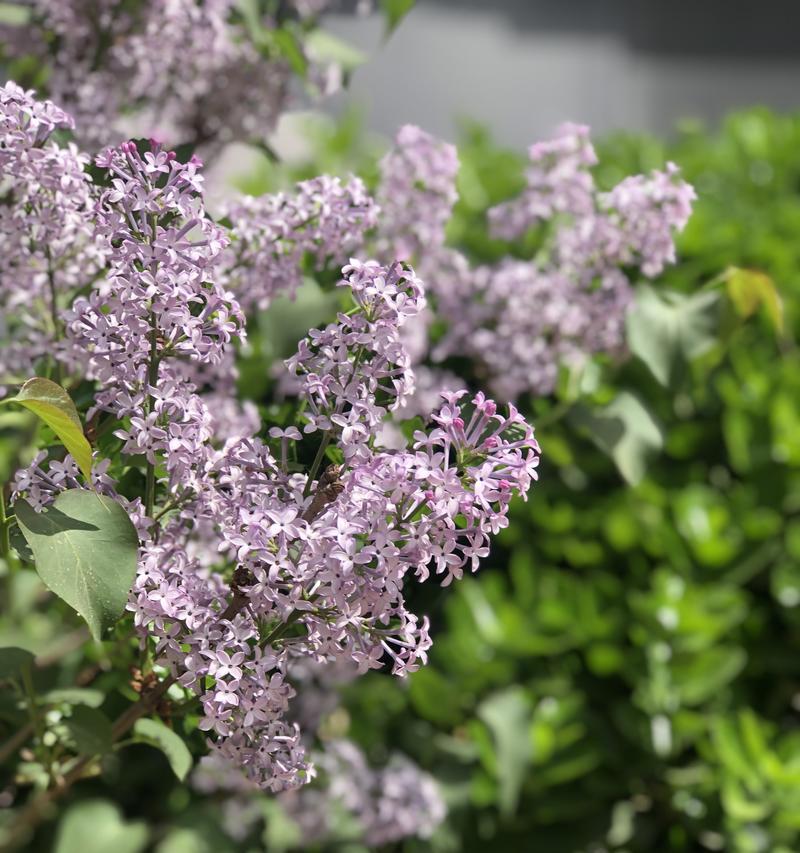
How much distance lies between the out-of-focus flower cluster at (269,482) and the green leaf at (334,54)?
1.83 ft

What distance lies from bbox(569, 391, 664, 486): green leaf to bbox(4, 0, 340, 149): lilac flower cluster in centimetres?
43

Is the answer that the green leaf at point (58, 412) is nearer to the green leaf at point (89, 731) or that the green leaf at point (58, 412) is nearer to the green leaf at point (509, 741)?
the green leaf at point (89, 731)

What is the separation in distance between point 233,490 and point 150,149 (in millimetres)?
192

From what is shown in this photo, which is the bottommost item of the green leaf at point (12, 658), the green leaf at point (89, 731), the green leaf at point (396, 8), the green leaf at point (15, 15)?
the green leaf at point (89, 731)

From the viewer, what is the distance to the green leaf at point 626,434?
875mm

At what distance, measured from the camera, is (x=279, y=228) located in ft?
2.35

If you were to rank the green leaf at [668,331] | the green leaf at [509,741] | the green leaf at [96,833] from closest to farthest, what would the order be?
the green leaf at [668,331] → the green leaf at [96,833] → the green leaf at [509,741]

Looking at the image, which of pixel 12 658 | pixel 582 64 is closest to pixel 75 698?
pixel 12 658

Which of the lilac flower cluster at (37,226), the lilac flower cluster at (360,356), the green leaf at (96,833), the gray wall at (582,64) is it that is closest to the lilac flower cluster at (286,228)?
the lilac flower cluster at (37,226)

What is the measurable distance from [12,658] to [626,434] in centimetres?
48

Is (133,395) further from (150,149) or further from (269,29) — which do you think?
(269,29)

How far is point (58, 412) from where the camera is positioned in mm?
490

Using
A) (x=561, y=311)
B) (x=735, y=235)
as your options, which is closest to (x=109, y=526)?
(x=561, y=311)

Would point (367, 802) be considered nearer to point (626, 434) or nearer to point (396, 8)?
point (626, 434)
